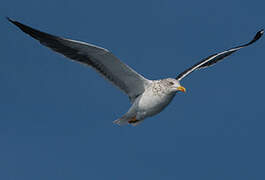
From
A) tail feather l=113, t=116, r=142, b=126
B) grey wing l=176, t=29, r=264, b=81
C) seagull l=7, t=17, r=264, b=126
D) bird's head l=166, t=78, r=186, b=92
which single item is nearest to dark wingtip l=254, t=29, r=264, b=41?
grey wing l=176, t=29, r=264, b=81

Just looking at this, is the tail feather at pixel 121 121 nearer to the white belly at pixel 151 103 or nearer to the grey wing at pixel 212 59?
the white belly at pixel 151 103

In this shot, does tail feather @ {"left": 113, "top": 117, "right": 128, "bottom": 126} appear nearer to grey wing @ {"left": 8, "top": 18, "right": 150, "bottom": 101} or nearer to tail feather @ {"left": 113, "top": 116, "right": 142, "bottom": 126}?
tail feather @ {"left": 113, "top": 116, "right": 142, "bottom": 126}

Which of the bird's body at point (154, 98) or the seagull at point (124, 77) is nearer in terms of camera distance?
the seagull at point (124, 77)

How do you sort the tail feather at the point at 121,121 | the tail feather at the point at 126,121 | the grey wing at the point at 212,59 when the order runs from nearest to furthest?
1. the tail feather at the point at 126,121
2. the tail feather at the point at 121,121
3. the grey wing at the point at 212,59

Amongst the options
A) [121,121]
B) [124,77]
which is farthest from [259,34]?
[121,121]

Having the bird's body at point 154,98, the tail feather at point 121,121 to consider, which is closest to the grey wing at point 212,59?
the bird's body at point 154,98

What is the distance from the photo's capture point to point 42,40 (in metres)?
12.4

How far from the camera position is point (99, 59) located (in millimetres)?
12844

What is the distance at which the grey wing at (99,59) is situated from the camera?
12.3m

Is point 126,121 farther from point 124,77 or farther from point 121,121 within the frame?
point 124,77

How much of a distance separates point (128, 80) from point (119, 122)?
4.71 feet

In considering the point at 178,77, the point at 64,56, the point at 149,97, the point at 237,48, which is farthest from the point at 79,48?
the point at 237,48

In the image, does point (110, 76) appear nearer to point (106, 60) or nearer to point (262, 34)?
point (106, 60)

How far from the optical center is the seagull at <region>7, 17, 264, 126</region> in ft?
40.7
